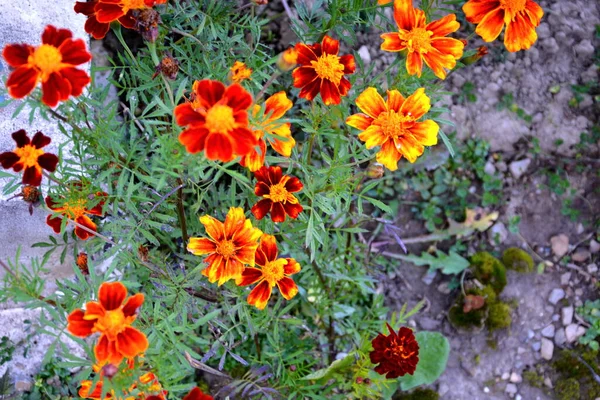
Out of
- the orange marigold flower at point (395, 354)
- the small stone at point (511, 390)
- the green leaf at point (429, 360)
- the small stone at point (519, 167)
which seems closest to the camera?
the orange marigold flower at point (395, 354)

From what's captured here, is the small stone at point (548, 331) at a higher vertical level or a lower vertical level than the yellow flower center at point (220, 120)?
lower

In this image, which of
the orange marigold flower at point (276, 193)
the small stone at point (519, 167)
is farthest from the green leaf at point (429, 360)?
the orange marigold flower at point (276, 193)

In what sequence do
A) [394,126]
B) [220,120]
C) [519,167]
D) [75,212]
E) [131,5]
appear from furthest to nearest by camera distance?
[519,167] → [75,212] → [394,126] → [131,5] → [220,120]

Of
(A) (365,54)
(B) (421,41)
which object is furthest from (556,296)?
(B) (421,41)

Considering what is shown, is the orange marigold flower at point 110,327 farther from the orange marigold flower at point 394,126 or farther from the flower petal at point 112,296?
the orange marigold flower at point 394,126

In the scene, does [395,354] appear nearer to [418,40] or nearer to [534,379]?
[418,40]

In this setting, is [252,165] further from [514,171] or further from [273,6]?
[514,171]
